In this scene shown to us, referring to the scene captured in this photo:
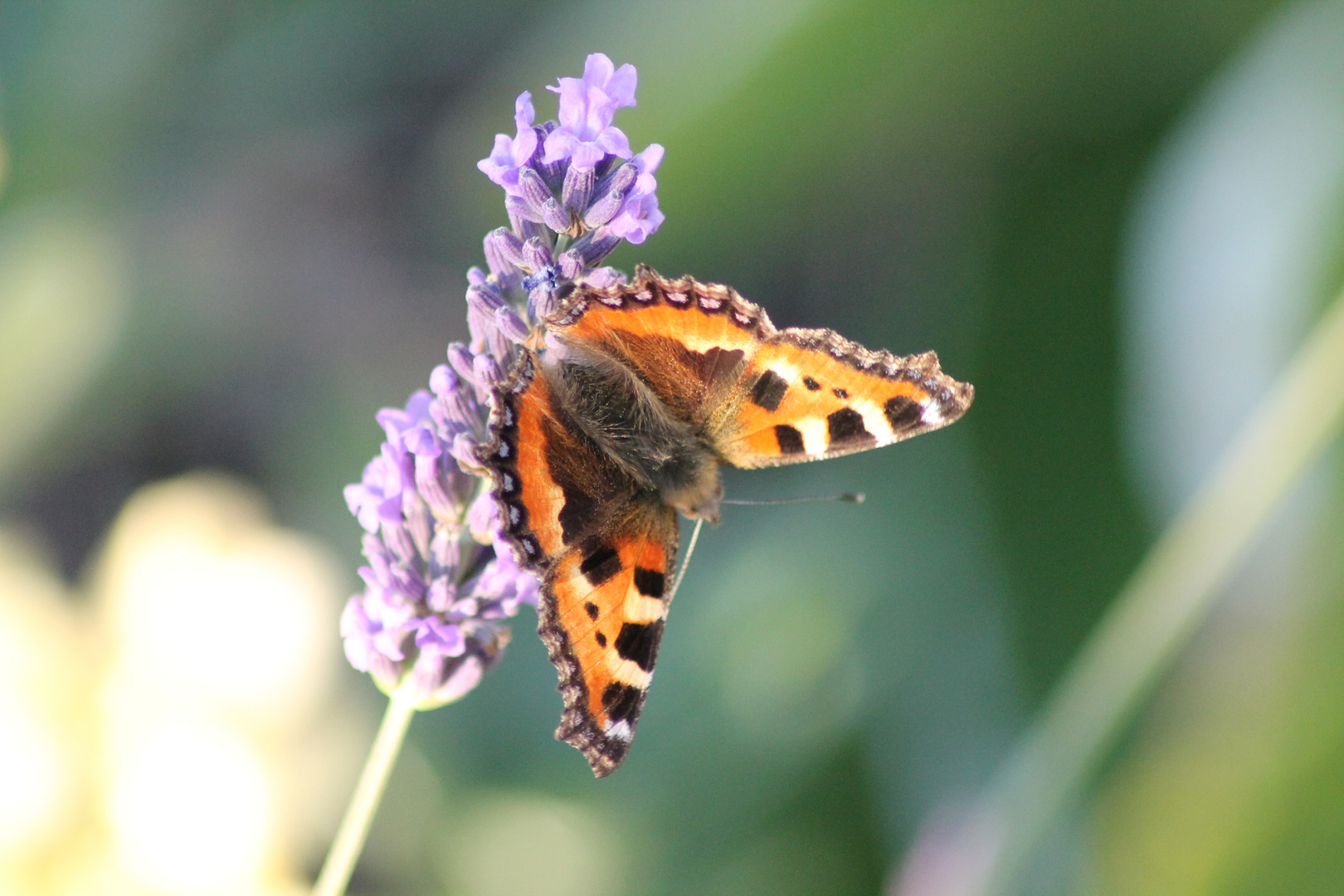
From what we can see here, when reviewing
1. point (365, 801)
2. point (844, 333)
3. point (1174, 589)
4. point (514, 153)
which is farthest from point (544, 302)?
point (844, 333)

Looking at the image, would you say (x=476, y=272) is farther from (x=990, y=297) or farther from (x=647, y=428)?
(x=990, y=297)

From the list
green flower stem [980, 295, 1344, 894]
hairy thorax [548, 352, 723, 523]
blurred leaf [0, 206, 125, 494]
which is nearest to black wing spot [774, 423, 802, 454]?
hairy thorax [548, 352, 723, 523]

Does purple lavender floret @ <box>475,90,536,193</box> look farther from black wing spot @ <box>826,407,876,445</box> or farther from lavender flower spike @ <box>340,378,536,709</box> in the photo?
black wing spot @ <box>826,407,876,445</box>

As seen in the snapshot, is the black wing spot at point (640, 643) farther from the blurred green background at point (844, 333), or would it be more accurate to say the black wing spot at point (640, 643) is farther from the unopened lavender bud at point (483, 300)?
the blurred green background at point (844, 333)

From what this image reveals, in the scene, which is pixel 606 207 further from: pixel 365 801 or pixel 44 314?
pixel 44 314

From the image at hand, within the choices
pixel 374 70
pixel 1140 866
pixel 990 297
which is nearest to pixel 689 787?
pixel 1140 866

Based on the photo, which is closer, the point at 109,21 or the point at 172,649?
the point at 172,649
